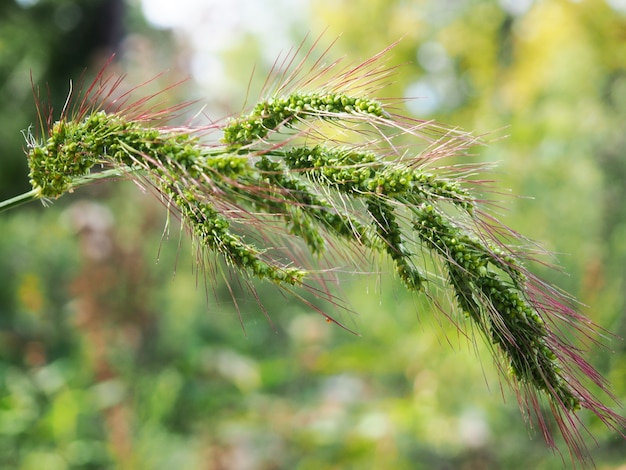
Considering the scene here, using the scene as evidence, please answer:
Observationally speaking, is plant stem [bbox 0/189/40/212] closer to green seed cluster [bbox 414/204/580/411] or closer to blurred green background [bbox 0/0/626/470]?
green seed cluster [bbox 414/204/580/411]

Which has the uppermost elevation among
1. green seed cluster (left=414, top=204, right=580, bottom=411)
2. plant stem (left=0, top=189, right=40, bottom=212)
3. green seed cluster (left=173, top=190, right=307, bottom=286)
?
plant stem (left=0, top=189, right=40, bottom=212)

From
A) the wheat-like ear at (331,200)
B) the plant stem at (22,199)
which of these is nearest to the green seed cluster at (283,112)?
the wheat-like ear at (331,200)

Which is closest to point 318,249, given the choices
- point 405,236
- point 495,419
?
point 405,236

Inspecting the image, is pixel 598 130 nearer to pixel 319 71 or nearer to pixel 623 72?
pixel 623 72

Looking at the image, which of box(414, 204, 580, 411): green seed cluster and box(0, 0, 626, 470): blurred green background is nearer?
box(414, 204, 580, 411): green seed cluster

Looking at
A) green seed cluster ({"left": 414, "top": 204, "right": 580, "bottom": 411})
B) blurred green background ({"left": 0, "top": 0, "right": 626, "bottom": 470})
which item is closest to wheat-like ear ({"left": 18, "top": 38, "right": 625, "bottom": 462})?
green seed cluster ({"left": 414, "top": 204, "right": 580, "bottom": 411})

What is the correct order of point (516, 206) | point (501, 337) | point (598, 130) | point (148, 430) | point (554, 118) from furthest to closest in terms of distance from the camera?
point (554, 118) → point (598, 130) → point (516, 206) → point (148, 430) → point (501, 337)
